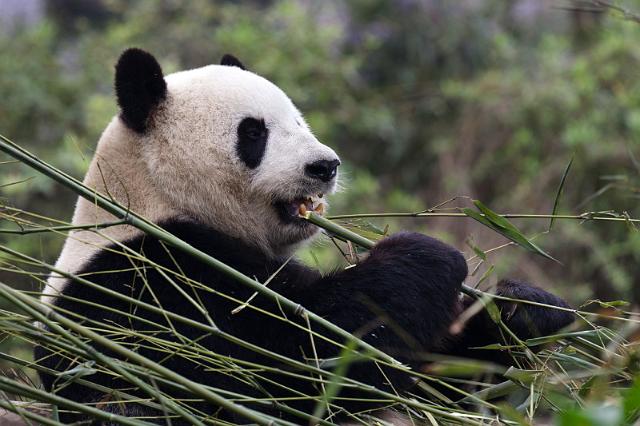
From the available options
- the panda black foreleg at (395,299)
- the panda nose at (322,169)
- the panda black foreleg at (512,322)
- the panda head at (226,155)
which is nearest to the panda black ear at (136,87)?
the panda head at (226,155)

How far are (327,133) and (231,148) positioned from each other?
494 cm

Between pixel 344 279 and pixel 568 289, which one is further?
pixel 568 289

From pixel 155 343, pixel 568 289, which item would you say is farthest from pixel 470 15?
pixel 155 343

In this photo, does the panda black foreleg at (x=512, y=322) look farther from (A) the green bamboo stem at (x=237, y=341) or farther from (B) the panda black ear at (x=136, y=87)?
(B) the panda black ear at (x=136, y=87)

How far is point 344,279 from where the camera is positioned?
296cm

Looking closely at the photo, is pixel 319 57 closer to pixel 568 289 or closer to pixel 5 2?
pixel 568 289

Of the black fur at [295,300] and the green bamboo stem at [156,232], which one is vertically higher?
the green bamboo stem at [156,232]

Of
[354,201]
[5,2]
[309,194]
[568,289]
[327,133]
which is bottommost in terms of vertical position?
[568,289]

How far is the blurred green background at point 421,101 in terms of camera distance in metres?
7.70

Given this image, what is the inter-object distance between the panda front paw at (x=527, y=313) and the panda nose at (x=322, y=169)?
0.76 metres

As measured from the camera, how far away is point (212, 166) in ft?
10.9

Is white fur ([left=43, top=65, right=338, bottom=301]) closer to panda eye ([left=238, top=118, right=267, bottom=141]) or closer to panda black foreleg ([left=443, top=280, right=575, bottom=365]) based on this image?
panda eye ([left=238, top=118, right=267, bottom=141])

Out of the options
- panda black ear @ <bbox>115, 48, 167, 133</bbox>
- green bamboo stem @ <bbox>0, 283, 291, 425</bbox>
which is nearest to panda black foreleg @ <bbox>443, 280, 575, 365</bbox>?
green bamboo stem @ <bbox>0, 283, 291, 425</bbox>

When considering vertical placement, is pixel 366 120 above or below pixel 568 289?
above
